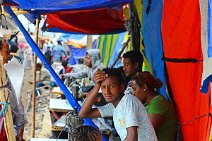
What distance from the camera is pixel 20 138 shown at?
4145 mm

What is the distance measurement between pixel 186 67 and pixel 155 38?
1094 mm

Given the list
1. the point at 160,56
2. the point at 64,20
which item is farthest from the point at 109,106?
the point at 64,20

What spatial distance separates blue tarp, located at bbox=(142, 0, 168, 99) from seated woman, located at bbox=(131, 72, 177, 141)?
14.3 inches

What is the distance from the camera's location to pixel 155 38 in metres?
4.50

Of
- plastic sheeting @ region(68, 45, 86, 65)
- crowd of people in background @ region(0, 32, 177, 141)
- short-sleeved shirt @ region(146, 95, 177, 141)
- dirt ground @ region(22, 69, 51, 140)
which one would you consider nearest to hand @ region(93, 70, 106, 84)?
crowd of people in background @ region(0, 32, 177, 141)

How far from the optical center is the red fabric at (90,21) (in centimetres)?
825

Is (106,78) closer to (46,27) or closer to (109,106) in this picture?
(109,106)

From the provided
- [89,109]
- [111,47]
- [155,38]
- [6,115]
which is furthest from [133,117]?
[111,47]

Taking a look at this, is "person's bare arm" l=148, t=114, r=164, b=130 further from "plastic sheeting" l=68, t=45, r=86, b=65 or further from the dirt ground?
"plastic sheeting" l=68, t=45, r=86, b=65

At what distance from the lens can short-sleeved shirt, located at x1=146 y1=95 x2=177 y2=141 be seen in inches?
144

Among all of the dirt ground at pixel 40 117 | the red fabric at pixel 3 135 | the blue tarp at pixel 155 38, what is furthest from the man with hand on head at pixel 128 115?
the dirt ground at pixel 40 117

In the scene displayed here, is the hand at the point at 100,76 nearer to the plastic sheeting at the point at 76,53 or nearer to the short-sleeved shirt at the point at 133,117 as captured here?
the short-sleeved shirt at the point at 133,117

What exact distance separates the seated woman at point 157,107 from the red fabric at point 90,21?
15.3ft

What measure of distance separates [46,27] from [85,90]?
3.21m
